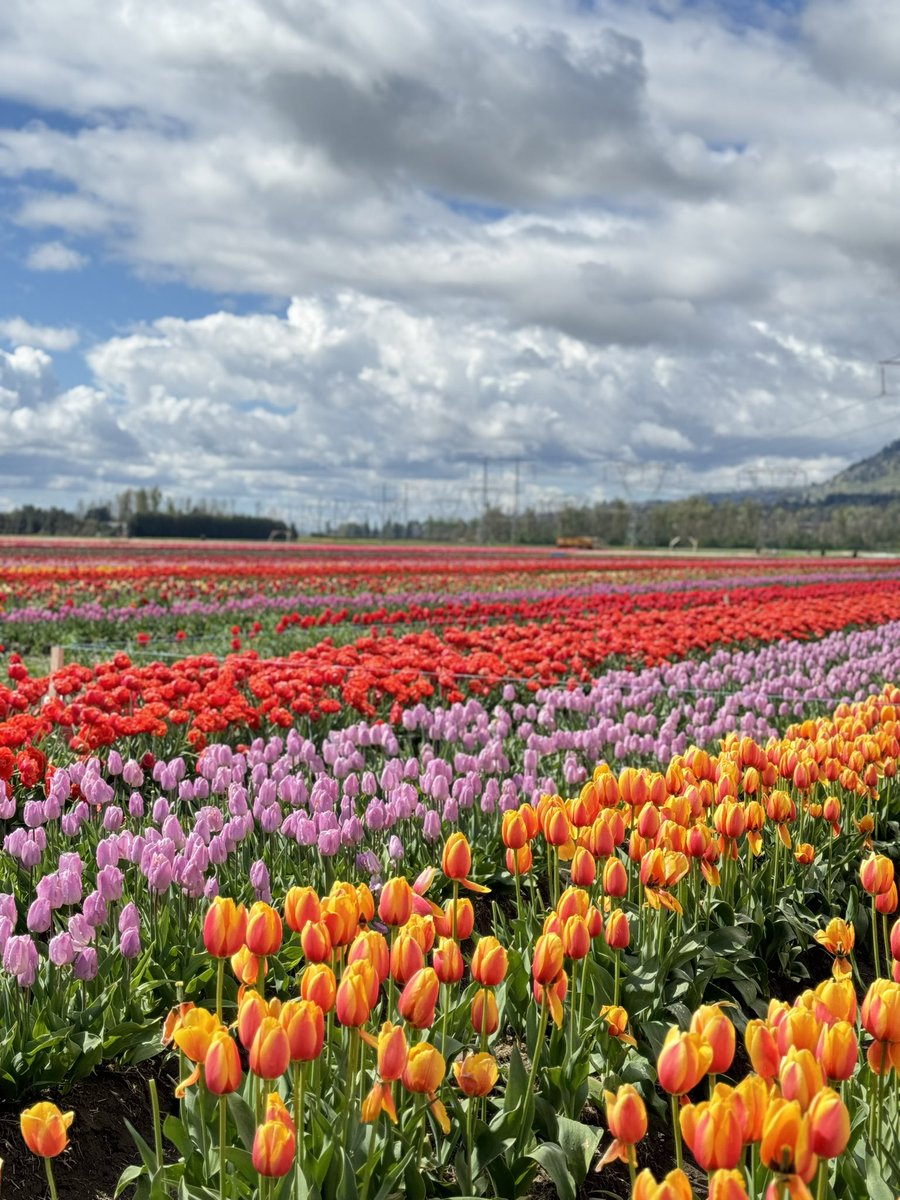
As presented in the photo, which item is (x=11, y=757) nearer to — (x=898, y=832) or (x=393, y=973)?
(x=393, y=973)

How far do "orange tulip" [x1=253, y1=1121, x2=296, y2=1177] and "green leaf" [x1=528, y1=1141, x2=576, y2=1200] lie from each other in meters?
1.07

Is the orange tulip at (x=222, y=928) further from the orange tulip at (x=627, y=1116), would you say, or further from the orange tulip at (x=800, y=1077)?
the orange tulip at (x=800, y=1077)

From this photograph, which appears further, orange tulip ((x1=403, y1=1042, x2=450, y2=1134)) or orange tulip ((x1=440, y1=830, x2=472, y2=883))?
orange tulip ((x1=440, y1=830, x2=472, y2=883))

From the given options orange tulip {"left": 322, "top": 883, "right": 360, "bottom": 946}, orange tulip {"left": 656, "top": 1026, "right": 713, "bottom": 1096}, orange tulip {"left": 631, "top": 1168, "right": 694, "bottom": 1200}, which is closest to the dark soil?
orange tulip {"left": 322, "top": 883, "right": 360, "bottom": 946}

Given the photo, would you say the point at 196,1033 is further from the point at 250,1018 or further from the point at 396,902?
the point at 396,902

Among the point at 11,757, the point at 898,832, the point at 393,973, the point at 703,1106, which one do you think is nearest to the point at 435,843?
the point at 11,757

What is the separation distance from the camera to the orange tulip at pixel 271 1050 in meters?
2.18

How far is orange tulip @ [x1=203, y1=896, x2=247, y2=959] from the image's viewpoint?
104 inches

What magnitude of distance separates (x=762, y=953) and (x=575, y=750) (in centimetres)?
293

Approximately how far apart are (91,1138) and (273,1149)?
1813 mm

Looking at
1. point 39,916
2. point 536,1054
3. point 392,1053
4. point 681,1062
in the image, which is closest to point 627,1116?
point 681,1062

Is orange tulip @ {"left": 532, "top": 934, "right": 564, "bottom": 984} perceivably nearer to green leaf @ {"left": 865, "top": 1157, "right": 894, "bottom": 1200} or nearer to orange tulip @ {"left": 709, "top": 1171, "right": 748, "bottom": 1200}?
green leaf @ {"left": 865, "top": 1157, "right": 894, "bottom": 1200}

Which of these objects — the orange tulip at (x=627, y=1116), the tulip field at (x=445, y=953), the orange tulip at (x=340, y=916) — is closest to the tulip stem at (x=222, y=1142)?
the tulip field at (x=445, y=953)

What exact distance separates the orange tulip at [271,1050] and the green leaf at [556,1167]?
3.43 ft
